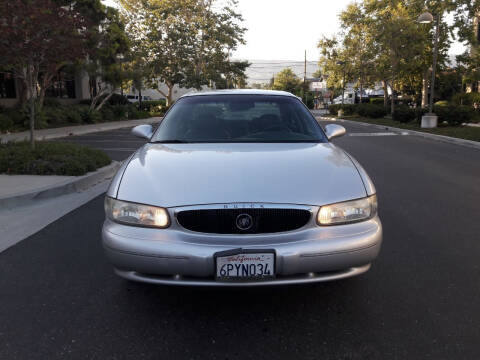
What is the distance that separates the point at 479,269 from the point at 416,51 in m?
27.0

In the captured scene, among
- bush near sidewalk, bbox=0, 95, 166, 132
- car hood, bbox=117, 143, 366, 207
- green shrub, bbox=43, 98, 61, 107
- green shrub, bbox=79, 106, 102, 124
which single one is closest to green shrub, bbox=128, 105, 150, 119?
bush near sidewalk, bbox=0, 95, 166, 132

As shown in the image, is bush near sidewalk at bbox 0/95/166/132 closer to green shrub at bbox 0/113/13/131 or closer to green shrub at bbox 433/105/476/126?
green shrub at bbox 0/113/13/131

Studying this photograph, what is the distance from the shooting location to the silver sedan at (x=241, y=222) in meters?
2.46

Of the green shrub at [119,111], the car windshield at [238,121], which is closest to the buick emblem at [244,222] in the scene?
the car windshield at [238,121]

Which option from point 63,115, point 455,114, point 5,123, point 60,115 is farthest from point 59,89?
point 455,114

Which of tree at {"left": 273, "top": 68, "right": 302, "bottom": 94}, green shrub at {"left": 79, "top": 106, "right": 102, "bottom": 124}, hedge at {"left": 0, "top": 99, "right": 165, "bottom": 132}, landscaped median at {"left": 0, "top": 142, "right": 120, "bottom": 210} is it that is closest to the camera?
landscaped median at {"left": 0, "top": 142, "right": 120, "bottom": 210}

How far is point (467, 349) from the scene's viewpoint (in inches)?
94.1

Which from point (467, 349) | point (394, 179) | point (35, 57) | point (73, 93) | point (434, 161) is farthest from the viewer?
point (73, 93)

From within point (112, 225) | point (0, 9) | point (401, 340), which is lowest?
point (401, 340)

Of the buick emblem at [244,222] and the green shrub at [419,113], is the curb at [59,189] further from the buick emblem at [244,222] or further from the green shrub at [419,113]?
the green shrub at [419,113]

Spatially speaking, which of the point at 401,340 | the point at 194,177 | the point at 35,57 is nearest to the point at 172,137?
the point at 194,177

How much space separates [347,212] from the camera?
266 cm

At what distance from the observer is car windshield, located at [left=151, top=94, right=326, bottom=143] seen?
386cm

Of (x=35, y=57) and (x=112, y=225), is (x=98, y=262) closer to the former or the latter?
(x=112, y=225)
